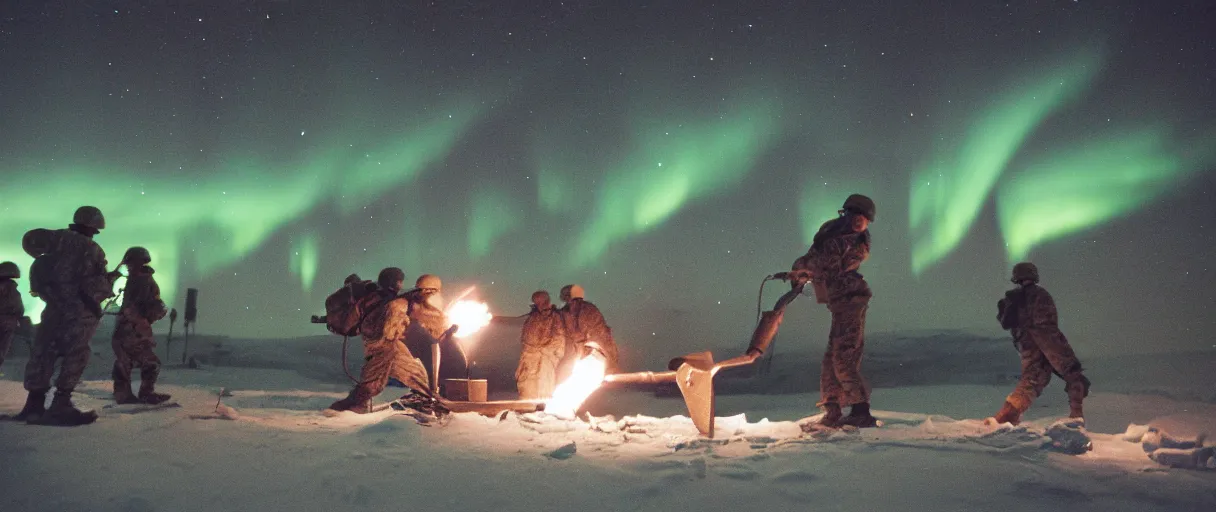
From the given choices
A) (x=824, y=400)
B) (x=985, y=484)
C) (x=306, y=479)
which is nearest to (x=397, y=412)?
(x=306, y=479)

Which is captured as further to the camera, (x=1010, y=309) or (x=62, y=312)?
(x=1010, y=309)

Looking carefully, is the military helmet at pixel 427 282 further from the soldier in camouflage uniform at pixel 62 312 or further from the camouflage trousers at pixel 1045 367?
the camouflage trousers at pixel 1045 367

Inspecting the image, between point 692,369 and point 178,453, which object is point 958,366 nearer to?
point 692,369

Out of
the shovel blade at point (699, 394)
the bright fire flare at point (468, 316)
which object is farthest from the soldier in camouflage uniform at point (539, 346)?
the shovel blade at point (699, 394)

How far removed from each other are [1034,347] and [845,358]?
2.76 m

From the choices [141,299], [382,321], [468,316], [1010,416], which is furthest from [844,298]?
[141,299]

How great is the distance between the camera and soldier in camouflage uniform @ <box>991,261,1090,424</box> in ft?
25.6

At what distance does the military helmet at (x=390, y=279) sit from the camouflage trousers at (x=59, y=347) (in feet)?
11.6

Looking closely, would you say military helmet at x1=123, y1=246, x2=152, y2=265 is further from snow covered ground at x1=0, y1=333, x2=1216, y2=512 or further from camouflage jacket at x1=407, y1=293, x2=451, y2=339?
camouflage jacket at x1=407, y1=293, x2=451, y2=339

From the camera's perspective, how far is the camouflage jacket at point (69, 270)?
7039mm

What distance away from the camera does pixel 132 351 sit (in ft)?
30.8

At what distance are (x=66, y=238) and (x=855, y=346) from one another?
29.3ft

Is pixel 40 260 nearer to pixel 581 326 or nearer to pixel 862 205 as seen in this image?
pixel 581 326

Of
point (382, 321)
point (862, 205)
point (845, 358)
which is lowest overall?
point (845, 358)
